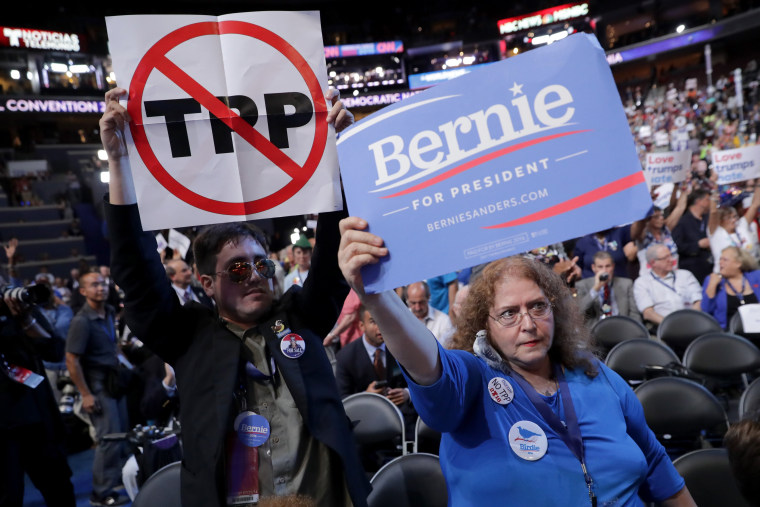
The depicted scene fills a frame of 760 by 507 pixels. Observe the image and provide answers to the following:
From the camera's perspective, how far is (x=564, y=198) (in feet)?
4.11

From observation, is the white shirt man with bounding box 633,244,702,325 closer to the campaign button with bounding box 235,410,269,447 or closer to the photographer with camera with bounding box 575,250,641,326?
the photographer with camera with bounding box 575,250,641,326

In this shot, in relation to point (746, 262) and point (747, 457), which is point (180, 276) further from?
point (746, 262)

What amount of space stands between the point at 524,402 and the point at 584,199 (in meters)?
0.76

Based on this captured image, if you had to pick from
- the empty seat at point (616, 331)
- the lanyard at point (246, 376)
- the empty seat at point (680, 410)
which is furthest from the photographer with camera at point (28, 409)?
the empty seat at point (616, 331)

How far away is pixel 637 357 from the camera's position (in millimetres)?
4523

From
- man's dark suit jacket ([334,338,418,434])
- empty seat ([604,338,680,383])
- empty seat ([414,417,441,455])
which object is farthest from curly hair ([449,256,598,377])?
empty seat ([604,338,680,383])

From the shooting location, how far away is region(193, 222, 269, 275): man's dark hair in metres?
1.97

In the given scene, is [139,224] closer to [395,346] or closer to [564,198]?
[395,346]

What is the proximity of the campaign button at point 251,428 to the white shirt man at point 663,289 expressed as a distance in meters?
5.10

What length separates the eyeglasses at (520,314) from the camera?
184 centimetres

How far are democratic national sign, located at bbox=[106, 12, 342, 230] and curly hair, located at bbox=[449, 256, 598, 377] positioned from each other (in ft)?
1.75

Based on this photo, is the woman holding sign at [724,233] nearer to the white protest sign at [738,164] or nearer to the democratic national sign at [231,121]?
the white protest sign at [738,164]

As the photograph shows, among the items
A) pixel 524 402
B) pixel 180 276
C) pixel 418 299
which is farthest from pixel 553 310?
pixel 180 276

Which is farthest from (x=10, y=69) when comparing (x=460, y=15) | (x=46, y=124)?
(x=460, y=15)
